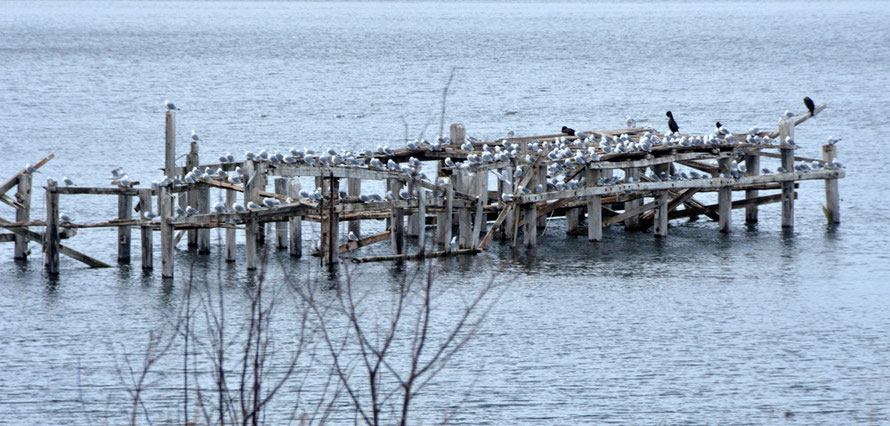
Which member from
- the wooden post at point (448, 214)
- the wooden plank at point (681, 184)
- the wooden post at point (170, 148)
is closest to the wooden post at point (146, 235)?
the wooden post at point (170, 148)

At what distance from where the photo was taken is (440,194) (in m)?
27.8

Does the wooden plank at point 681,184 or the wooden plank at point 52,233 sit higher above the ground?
the wooden plank at point 681,184

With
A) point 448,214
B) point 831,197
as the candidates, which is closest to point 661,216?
point 831,197

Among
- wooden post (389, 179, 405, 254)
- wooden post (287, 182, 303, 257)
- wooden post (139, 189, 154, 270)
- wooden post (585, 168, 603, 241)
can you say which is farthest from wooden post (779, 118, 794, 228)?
wooden post (139, 189, 154, 270)

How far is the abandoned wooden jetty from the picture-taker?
86.2ft

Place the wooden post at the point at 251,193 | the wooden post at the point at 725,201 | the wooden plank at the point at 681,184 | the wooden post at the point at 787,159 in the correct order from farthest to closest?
the wooden post at the point at 787,159 → the wooden post at the point at 725,201 → the wooden plank at the point at 681,184 → the wooden post at the point at 251,193

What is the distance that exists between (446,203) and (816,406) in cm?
1065

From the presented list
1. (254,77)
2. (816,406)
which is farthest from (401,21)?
(816,406)

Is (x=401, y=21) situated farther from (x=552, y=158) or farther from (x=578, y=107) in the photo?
(x=552, y=158)

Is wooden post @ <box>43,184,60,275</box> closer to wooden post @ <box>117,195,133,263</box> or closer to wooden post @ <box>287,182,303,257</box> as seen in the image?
wooden post @ <box>117,195,133,263</box>

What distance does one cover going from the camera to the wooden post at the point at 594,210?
29.8 meters

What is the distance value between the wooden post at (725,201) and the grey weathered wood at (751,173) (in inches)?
30.1

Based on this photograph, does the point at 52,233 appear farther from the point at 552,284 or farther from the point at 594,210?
the point at 594,210

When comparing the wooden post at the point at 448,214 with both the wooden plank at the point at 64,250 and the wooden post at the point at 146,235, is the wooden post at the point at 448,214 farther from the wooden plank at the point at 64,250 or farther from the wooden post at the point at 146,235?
the wooden plank at the point at 64,250
